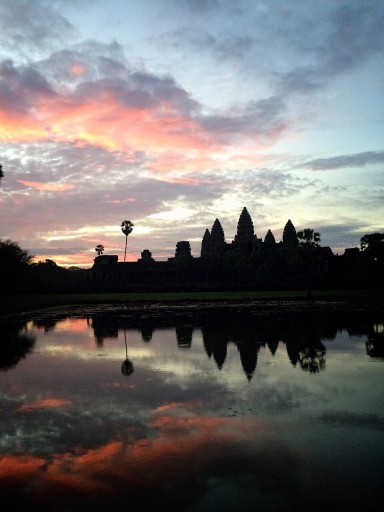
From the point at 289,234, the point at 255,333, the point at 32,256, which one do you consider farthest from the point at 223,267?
the point at 255,333

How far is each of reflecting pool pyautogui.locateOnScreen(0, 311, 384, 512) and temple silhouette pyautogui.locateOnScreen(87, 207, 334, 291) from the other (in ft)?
188

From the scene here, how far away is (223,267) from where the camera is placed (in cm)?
9638

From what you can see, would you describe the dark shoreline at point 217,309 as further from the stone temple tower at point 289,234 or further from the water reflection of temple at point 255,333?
the stone temple tower at point 289,234

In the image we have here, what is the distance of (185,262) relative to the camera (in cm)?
10425

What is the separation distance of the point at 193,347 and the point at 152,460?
1016 cm

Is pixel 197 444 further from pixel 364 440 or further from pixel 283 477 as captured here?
pixel 364 440

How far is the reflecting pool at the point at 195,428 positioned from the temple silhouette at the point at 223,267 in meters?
57.3

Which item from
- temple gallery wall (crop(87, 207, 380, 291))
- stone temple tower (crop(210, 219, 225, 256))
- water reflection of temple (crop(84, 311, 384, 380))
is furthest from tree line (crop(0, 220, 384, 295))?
stone temple tower (crop(210, 219, 225, 256))

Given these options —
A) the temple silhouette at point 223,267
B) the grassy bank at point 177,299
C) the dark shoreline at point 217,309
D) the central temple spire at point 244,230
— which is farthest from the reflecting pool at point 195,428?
the central temple spire at point 244,230

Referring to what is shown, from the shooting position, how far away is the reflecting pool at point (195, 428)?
17.8 ft

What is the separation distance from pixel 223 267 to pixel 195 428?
89.0m

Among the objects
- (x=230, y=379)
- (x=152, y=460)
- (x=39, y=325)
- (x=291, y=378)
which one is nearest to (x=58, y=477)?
(x=152, y=460)

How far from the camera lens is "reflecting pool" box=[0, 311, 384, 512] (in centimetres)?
542

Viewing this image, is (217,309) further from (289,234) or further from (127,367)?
(289,234)
